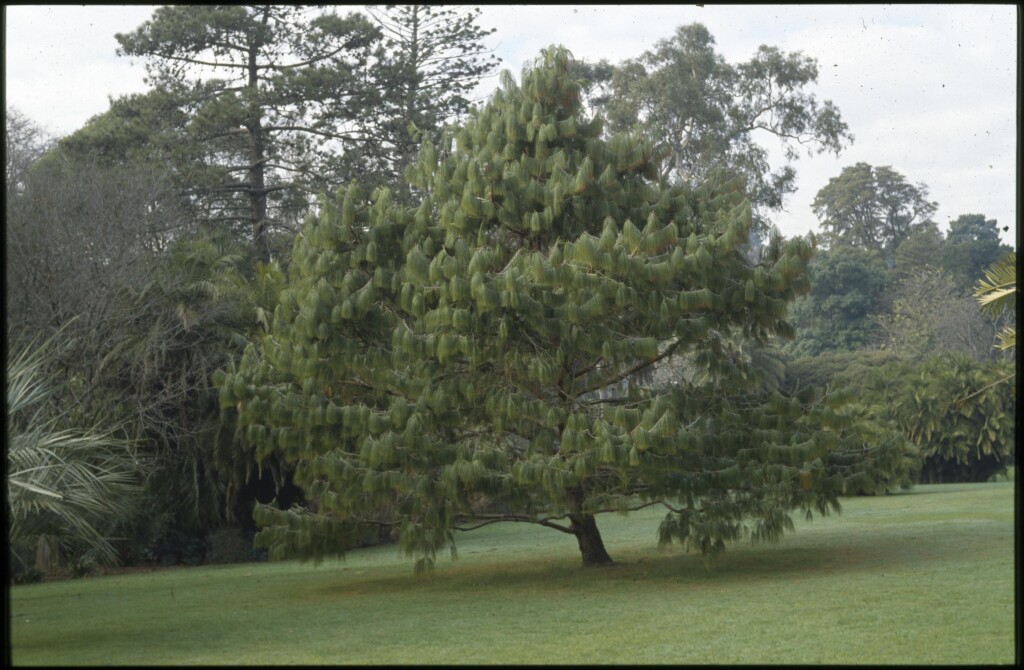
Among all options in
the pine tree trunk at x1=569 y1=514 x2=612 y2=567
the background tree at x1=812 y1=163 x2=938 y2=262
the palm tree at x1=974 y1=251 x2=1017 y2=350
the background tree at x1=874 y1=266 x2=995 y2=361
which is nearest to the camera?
the palm tree at x1=974 y1=251 x2=1017 y2=350

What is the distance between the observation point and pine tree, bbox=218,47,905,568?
544 inches

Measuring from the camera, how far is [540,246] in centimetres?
1538

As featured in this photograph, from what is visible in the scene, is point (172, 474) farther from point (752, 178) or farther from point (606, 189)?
point (752, 178)

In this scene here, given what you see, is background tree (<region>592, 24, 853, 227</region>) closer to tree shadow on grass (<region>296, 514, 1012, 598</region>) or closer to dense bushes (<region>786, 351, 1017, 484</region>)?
dense bushes (<region>786, 351, 1017, 484</region>)

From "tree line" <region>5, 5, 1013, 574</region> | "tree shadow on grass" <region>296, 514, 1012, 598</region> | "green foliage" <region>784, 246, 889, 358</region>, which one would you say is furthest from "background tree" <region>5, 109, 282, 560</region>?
"green foliage" <region>784, 246, 889, 358</region>

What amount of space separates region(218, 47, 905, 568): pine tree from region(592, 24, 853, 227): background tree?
22.9 m

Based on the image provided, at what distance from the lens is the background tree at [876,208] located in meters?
63.2

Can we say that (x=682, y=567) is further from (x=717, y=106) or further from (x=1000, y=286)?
(x=717, y=106)

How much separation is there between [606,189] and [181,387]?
947 centimetres

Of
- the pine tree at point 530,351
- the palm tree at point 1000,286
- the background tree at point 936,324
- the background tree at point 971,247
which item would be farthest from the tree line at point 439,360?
the background tree at point 971,247

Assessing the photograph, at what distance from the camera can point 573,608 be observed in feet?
41.4

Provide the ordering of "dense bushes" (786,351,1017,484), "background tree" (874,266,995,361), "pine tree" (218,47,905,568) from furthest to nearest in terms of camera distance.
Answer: "background tree" (874,266,995,361), "dense bushes" (786,351,1017,484), "pine tree" (218,47,905,568)

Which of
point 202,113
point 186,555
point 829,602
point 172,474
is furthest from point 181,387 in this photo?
point 829,602

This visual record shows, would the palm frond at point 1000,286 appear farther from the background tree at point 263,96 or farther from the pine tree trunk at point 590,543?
the background tree at point 263,96
